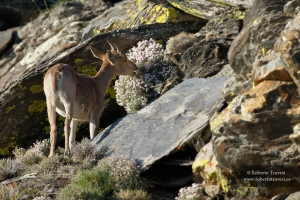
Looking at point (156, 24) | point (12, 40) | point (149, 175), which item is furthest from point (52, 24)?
point (149, 175)

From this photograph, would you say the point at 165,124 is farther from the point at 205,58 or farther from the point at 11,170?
the point at 11,170

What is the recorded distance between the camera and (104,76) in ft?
47.6

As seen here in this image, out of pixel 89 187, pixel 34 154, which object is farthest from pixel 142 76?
pixel 89 187

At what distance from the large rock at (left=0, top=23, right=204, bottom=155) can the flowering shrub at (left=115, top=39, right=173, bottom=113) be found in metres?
0.32

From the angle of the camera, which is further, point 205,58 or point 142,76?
point 142,76

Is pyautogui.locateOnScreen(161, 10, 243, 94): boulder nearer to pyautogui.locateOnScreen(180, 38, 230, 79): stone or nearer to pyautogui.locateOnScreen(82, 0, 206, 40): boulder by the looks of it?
pyautogui.locateOnScreen(180, 38, 230, 79): stone

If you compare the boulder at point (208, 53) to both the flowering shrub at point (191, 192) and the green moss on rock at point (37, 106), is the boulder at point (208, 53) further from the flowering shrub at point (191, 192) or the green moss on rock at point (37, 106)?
the flowering shrub at point (191, 192)

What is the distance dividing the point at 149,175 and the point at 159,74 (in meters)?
4.21

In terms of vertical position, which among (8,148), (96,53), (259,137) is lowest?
(8,148)

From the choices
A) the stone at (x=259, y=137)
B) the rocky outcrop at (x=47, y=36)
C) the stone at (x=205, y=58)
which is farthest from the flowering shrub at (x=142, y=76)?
the stone at (x=259, y=137)

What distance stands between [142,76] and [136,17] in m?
2.42

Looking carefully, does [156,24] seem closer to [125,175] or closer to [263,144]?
[125,175]

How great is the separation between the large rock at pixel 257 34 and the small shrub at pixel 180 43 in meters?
4.82

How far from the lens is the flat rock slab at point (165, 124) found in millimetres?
10711
